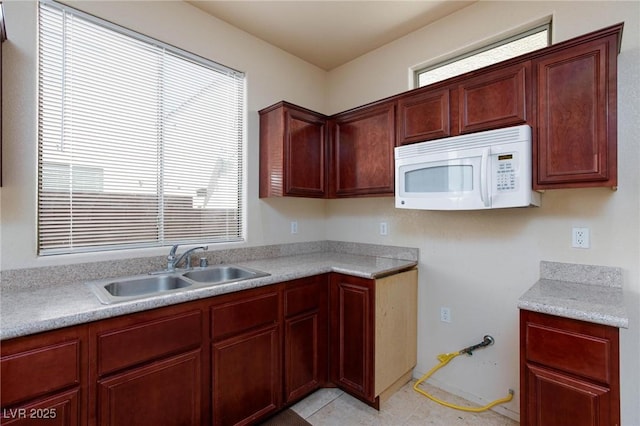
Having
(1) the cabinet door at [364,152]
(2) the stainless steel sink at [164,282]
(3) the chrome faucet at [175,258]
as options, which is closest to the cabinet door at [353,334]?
(2) the stainless steel sink at [164,282]

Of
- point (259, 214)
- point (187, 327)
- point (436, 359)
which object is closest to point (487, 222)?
point (436, 359)

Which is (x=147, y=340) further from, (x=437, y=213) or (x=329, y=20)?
(x=329, y=20)

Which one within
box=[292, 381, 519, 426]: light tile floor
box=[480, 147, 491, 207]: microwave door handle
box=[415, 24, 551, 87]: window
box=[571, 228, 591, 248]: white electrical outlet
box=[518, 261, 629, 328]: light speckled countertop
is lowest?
box=[292, 381, 519, 426]: light tile floor

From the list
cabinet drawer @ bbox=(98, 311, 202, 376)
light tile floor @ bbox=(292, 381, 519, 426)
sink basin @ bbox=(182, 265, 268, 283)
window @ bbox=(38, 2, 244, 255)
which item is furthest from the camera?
sink basin @ bbox=(182, 265, 268, 283)

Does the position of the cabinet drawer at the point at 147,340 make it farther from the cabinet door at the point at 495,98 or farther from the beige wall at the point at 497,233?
the cabinet door at the point at 495,98

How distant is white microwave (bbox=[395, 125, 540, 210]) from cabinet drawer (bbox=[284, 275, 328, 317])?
0.83 meters

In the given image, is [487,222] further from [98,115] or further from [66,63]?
[66,63]

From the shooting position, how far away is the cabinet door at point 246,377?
1646 mm

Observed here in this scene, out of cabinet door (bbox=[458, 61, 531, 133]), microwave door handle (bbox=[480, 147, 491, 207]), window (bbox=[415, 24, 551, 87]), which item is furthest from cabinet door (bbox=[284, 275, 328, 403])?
window (bbox=[415, 24, 551, 87])

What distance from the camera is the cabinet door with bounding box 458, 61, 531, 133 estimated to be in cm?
169

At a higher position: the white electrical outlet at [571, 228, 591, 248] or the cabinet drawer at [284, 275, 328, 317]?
the white electrical outlet at [571, 228, 591, 248]

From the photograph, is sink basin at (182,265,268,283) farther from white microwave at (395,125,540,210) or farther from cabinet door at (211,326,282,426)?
white microwave at (395,125,540,210)

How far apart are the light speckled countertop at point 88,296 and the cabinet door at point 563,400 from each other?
3.17ft

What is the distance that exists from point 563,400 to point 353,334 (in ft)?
3.81
